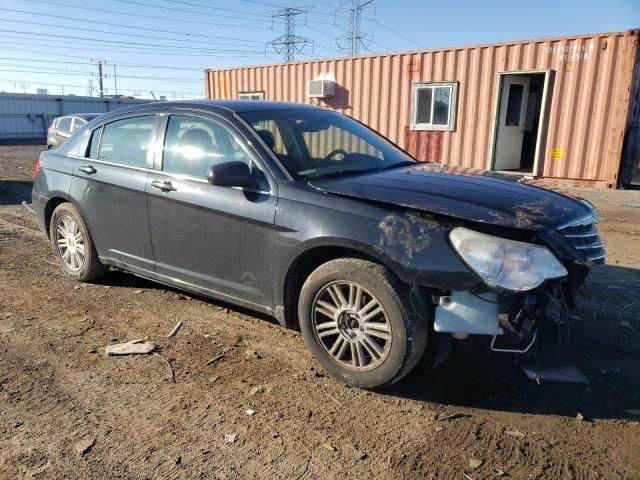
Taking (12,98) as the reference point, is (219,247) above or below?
below

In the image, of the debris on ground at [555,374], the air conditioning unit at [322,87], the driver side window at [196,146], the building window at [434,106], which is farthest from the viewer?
the air conditioning unit at [322,87]

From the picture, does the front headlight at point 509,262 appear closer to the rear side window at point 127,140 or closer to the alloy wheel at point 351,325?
the alloy wheel at point 351,325

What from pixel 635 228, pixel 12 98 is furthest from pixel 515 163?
pixel 12 98

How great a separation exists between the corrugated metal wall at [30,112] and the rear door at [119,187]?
31.0 meters

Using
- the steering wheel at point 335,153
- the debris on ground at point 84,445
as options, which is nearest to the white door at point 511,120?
the steering wheel at point 335,153

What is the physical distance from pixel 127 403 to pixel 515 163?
12.3 metres

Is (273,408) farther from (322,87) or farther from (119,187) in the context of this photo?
(322,87)

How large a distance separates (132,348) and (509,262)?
2.57m

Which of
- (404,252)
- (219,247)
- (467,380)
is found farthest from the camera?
(219,247)

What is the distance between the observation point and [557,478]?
227 centimetres

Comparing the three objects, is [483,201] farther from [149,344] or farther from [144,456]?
[149,344]

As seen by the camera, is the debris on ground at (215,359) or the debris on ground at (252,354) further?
the debris on ground at (252,354)

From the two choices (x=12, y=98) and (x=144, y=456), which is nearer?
(x=144, y=456)

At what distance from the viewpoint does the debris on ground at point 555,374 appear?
3068mm
